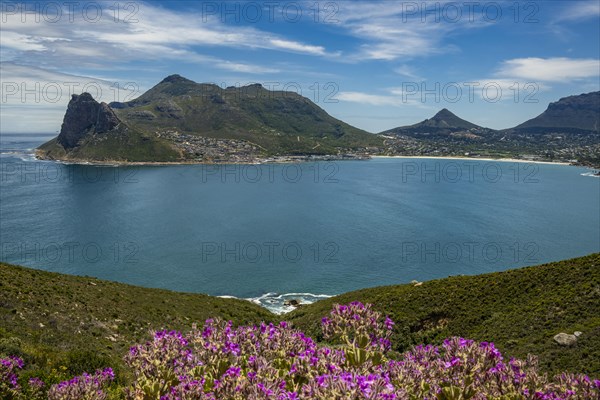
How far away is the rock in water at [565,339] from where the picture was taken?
86.4ft

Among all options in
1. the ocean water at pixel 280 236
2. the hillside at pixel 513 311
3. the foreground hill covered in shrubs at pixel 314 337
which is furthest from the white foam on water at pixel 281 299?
the hillside at pixel 513 311

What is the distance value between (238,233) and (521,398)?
111551 millimetres

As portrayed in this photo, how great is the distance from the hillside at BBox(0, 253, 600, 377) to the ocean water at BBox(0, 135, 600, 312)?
24543mm

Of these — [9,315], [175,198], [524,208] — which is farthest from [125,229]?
[524,208]

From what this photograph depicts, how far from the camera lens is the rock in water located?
26328 mm

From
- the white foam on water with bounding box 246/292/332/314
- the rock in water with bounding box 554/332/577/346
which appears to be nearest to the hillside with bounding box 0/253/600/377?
the rock in water with bounding box 554/332/577/346

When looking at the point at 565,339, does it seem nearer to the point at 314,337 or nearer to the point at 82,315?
the point at 314,337

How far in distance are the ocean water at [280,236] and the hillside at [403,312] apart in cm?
2454

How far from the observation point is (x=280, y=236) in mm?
112688

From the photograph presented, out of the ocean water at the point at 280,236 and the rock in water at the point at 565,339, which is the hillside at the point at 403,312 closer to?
the rock in water at the point at 565,339

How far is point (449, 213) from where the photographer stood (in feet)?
479

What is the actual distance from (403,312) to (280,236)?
72184 millimetres

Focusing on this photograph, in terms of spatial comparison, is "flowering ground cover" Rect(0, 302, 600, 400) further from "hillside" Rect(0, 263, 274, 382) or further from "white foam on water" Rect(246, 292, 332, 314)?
"white foam on water" Rect(246, 292, 332, 314)

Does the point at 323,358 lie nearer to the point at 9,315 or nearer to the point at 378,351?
the point at 378,351
